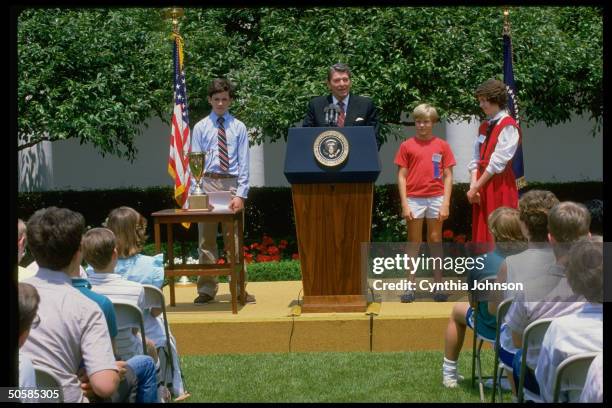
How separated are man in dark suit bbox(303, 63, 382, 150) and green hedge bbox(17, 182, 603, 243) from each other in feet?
18.8

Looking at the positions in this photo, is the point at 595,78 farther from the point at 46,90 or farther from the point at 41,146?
the point at 41,146

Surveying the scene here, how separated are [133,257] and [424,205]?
9.68ft

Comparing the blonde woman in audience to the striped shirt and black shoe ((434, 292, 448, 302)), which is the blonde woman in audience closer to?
the striped shirt

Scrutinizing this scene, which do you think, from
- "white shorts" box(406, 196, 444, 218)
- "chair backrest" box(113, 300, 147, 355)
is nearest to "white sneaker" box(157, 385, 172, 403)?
"chair backrest" box(113, 300, 147, 355)

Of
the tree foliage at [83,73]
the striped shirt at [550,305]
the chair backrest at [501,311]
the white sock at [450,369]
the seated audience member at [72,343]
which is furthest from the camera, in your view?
the tree foliage at [83,73]

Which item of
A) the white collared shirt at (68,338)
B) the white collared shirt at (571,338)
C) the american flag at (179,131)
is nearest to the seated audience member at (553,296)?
the white collared shirt at (571,338)

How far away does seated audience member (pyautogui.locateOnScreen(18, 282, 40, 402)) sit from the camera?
3.27m

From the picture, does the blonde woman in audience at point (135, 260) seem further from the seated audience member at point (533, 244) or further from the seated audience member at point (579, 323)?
the seated audience member at point (579, 323)

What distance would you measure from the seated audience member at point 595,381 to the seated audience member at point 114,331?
1.77 m

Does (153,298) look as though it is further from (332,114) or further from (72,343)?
(332,114)

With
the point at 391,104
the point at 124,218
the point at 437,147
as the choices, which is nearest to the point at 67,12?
the point at 391,104

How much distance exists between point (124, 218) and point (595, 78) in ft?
25.5

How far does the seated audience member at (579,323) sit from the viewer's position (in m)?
3.40
